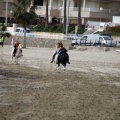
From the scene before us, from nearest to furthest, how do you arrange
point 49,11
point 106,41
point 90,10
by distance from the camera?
1. point 106,41
2. point 90,10
3. point 49,11

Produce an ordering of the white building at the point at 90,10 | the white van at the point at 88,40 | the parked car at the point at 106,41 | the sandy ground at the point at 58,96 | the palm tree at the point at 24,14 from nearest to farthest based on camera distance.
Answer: the sandy ground at the point at 58,96, the palm tree at the point at 24,14, the parked car at the point at 106,41, the white van at the point at 88,40, the white building at the point at 90,10

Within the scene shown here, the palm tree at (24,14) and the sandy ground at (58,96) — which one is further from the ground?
the palm tree at (24,14)

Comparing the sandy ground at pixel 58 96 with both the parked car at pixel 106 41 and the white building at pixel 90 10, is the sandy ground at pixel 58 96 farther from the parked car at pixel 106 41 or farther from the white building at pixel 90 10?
the white building at pixel 90 10

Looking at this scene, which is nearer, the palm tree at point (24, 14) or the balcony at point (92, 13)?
the palm tree at point (24, 14)

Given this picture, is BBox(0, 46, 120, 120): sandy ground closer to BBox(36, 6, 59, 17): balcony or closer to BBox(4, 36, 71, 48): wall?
BBox(4, 36, 71, 48): wall

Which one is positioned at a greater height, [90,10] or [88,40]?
[90,10]

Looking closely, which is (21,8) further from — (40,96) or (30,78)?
(40,96)

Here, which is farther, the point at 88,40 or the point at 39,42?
the point at 39,42

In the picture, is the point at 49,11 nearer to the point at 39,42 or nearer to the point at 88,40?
the point at 39,42

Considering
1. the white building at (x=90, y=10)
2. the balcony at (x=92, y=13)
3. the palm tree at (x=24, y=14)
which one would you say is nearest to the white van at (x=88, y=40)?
the palm tree at (x=24, y=14)

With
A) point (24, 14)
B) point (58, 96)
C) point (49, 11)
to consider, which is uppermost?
point (49, 11)

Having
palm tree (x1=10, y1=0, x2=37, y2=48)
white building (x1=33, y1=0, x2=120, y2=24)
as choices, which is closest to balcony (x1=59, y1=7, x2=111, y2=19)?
white building (x1=33, y1=0, x2=120, y2=24)

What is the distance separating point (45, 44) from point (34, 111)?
133ft

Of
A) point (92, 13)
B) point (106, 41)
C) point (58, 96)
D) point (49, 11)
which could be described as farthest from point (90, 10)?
point (58, 96)
